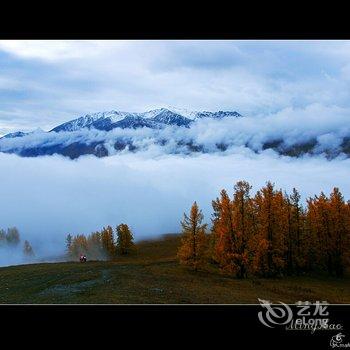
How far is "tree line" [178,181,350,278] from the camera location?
1070 inches

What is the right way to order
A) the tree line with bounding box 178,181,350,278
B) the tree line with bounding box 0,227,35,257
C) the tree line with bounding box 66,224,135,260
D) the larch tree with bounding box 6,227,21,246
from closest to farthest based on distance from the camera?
1. the tree line with bounding box 178,181,350,278
2. the tree line with bounding box 66,224,135,260
3. the tree line with bounding box 0,227,35,257
4. the larch tree with bounding box 6,227,21,246

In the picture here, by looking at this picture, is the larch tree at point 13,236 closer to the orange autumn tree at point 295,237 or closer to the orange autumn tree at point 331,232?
the orange autumn tree at point 295,237

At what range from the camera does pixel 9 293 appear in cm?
2195

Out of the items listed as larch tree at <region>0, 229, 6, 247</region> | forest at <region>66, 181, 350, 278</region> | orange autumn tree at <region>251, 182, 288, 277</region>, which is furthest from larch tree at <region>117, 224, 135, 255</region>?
larch tree at <region>0, 229, 6, 247</region>

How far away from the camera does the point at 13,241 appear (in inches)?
3693

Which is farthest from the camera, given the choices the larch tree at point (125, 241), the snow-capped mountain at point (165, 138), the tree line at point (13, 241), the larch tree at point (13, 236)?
the larch tree at point (13, 236)

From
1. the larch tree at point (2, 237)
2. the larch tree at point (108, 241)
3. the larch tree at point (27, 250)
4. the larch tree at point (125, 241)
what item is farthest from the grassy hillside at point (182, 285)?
the larch tree at point (2, 237)

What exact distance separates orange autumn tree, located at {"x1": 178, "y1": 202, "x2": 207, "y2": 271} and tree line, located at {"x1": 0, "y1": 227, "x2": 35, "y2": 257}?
66.2 metres

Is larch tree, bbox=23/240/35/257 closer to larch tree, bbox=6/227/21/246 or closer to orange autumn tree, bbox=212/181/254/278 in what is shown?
larch tree, bbox=6/227/21/246

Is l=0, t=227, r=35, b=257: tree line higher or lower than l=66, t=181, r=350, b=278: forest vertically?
lower

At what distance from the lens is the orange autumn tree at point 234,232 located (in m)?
26.9
